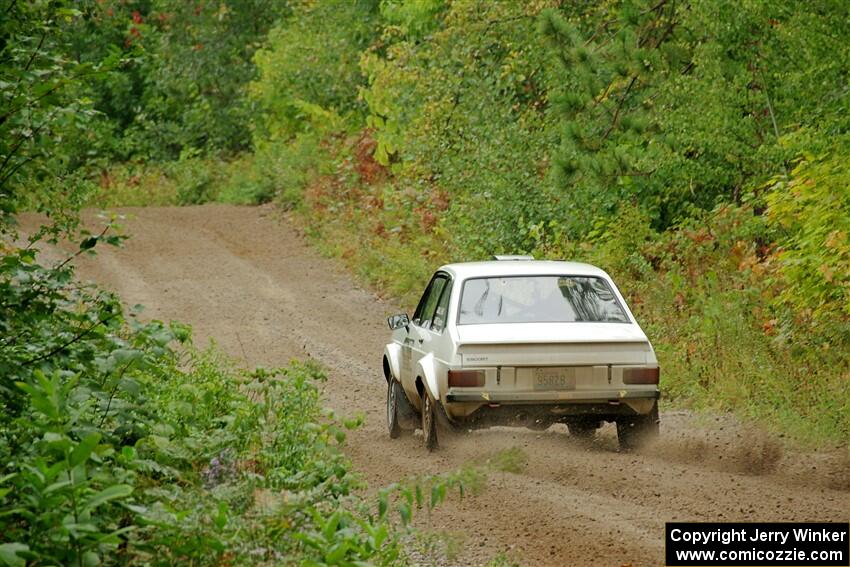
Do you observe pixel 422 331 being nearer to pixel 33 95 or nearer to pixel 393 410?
pixel 393 410

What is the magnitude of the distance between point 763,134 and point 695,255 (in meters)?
1.75

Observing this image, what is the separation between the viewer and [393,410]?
12.4 metres

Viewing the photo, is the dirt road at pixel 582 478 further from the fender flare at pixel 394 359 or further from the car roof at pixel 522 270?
the car roof at pixel 522 270

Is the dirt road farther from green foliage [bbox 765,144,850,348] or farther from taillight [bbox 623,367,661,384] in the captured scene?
green foliage [bbox 765,144,850,348]

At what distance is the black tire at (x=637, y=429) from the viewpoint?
34.5 ft

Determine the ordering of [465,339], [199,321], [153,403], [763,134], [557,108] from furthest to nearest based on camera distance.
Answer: [199,321], [557,108], [763,134], [465,339], [153,403]

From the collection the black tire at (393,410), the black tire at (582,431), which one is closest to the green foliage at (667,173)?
the black tire at (582,431)

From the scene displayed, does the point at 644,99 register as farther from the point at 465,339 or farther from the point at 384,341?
the point at 465,339

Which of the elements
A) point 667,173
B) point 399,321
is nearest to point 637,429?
point 399,321

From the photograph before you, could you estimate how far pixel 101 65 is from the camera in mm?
6488

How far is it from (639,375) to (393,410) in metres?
2.92

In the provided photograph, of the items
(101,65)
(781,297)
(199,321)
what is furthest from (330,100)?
(101,65)

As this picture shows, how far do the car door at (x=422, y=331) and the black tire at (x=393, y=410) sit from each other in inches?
8.2

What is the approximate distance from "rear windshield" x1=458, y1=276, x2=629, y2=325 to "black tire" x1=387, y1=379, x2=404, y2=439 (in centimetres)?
161
